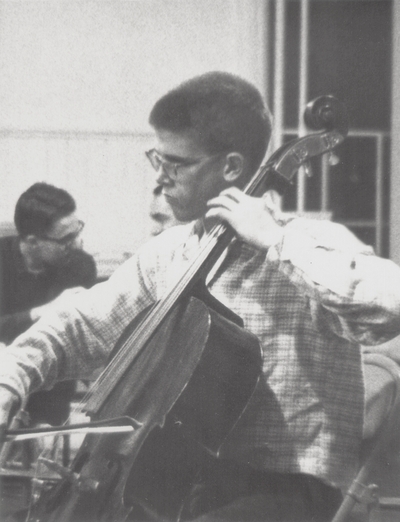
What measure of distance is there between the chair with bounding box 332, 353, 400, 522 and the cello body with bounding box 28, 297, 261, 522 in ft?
0.58

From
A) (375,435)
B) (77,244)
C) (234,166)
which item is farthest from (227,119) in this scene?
(375,435)

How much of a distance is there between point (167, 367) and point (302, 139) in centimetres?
32

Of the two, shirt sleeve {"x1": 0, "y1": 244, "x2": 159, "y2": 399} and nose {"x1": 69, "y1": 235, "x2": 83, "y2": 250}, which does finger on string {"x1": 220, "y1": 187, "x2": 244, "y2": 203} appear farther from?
nose {"x1": 69, "y1": 235, "x2": 83, "y2": 250}

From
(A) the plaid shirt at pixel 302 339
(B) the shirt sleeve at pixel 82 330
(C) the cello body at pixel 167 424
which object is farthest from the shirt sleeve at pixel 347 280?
(B) the shirt sleeve at pixel 82 330

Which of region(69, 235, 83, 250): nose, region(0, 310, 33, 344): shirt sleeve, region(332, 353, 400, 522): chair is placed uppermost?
region(69, 235, 83, 250): nose

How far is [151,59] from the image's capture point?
3.24 ft

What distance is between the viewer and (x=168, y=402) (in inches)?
28.5

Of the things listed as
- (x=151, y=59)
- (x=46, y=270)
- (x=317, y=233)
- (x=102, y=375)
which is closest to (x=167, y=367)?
(x=102, y=375)

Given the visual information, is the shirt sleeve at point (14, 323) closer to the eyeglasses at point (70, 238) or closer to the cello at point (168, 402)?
the eyeglasses at point (70, 238)

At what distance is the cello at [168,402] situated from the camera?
713mm

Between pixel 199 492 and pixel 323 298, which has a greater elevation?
pixel 323 298

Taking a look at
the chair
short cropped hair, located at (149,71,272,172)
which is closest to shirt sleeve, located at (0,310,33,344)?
short cropped hair, located at (149,71,272,172)

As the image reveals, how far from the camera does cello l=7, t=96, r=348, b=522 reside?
71 cm

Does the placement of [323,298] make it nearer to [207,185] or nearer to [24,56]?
[207,185]
